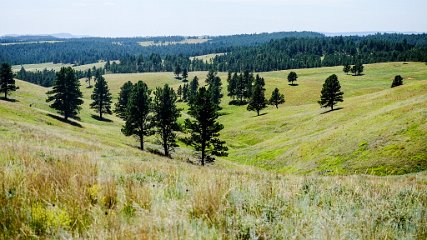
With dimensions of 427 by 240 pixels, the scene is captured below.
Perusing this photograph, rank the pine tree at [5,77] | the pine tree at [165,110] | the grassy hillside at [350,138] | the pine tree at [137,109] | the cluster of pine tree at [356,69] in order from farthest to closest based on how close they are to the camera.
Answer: the cluster of pine tree at [356,69] → the pine tree at [5,77] → the pine tree at [137,109] → the pine tree at [165,110] → the grassy hillside at [350,138]

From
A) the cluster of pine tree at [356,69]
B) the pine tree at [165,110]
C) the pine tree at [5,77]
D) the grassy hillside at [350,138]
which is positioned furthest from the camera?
the cluster of pine tree at [356,69]

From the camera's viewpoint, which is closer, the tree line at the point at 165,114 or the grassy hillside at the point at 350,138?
the grassy hillside at the point at 350,138

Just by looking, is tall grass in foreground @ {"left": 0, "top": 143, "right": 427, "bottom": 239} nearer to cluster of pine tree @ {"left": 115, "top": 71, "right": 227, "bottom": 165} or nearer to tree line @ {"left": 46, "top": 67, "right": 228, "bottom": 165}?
cluster of pine tree @ {"left": 115, "top": 71, "right": 227, "bottom": 165}

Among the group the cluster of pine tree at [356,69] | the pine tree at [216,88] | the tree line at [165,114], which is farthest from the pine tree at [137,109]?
the cluster of pine tree at [356,69]

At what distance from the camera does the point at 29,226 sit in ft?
12.1

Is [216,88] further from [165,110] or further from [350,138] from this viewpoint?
[350,138]

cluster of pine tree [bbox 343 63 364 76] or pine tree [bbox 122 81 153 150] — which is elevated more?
cluster of pine tree [bbox 343 63 364 76]

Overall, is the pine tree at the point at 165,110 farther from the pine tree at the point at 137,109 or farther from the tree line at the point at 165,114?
the pine tree at the point at 137,109

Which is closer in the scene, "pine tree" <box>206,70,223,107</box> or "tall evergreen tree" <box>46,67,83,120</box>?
"tall evergreen tree" <box>46,67,83,120</box>

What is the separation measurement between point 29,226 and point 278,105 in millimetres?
126250

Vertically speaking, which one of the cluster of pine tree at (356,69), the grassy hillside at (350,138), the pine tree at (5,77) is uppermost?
the cluster of pine tree at (356,69)

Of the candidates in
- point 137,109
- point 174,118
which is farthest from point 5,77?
point 174,118

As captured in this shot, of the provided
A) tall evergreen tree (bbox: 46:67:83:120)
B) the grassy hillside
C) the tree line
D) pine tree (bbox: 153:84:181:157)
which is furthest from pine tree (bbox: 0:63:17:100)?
the grassy hillside

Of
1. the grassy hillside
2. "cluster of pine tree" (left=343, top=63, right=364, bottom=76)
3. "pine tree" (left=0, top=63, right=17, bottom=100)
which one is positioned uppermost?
"cluster of pine tree" (left=343, top=63, right=364, bottom=76)
